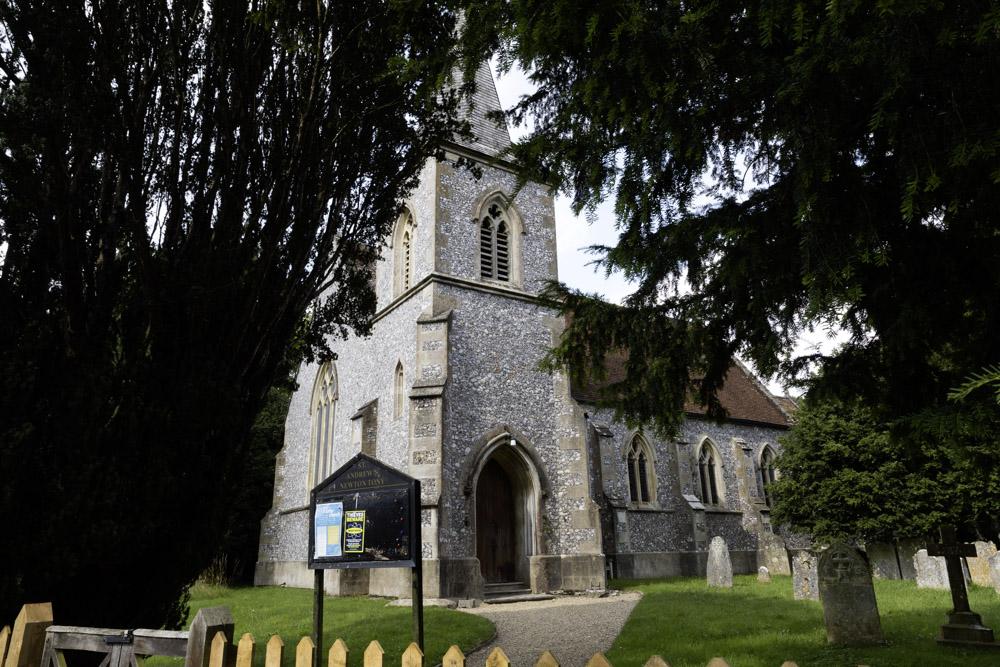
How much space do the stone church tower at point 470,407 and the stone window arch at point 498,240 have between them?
0.12ft

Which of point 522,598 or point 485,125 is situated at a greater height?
point 485,125

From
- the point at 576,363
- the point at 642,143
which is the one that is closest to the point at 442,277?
the point at 576,363

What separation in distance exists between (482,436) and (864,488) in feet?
33.3

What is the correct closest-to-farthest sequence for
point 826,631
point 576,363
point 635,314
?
point 635,314 < point 576,363 < point 826,631

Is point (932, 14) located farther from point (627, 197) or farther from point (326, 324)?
point (326, 324)

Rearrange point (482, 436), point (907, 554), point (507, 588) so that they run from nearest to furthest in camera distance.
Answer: point (507, 588), point (482, 436), point (907, 554)

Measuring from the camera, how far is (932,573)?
12.7 meters

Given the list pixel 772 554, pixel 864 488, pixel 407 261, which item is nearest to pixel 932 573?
pixel 864 488

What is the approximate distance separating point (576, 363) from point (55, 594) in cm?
441

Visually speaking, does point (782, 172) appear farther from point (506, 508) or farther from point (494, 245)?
point (494, 245)

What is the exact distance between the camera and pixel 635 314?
530 cm

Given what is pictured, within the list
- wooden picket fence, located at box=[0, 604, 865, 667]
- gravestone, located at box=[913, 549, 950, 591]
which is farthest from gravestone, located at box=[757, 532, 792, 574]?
wooden picket fence, located at box=[0, 604, 865, 667]

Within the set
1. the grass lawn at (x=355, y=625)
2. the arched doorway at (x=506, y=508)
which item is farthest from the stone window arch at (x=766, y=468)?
the grass lawn at (x=355, y=625)

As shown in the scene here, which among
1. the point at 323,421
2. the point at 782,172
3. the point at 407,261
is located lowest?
the point at 782,172
